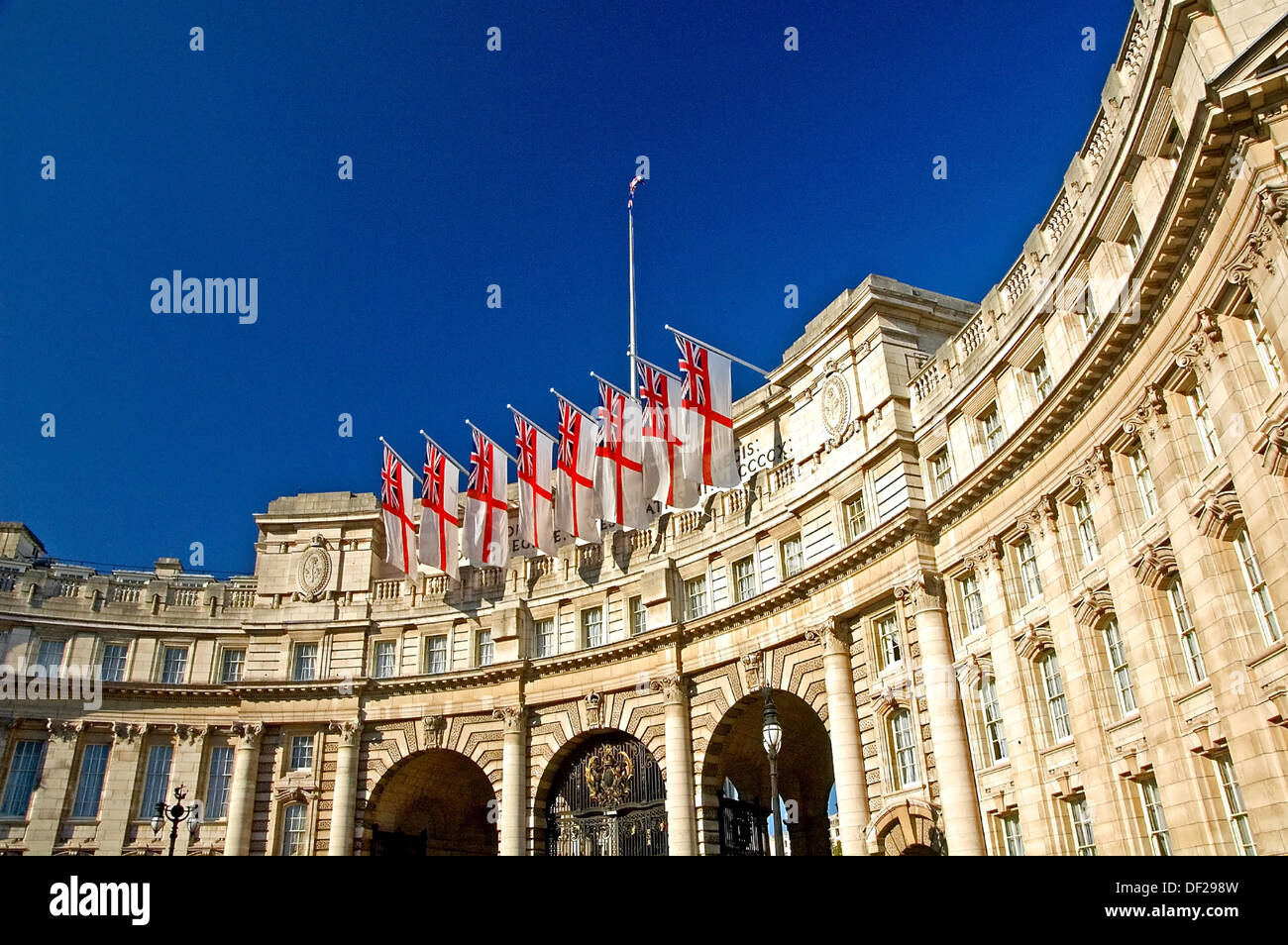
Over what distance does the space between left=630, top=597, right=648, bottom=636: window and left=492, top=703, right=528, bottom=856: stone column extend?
6.15m

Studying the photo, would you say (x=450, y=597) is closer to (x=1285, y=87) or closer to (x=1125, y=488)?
(x=1125, y=488)

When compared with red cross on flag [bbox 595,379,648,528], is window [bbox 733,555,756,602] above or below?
below

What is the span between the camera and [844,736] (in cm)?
3073

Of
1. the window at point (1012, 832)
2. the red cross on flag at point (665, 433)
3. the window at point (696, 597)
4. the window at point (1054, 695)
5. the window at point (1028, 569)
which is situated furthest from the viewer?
the window at point (696, 597)

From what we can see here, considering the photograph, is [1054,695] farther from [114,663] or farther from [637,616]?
[114,663]

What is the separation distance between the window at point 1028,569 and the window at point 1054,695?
1.68 metres

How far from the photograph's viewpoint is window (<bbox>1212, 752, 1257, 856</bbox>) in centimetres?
1809

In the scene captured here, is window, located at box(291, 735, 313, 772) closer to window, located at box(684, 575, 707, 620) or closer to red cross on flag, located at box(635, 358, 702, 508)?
window, located at box(684, 575, 707, 620)

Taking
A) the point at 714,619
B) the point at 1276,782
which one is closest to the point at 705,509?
the point at 714,619

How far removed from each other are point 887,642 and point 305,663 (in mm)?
28632

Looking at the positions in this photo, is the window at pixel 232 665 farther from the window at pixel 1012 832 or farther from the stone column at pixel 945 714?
the window at pixel 1012 832

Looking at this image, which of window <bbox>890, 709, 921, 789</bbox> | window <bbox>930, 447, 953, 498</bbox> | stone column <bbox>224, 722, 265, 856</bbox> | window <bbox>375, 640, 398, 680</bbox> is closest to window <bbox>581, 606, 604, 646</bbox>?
window <bbox>375, 640, 398, 680</bbox>

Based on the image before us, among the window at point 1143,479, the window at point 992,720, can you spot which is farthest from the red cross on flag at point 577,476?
the window at point 1143,479

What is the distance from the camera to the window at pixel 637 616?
131ft
